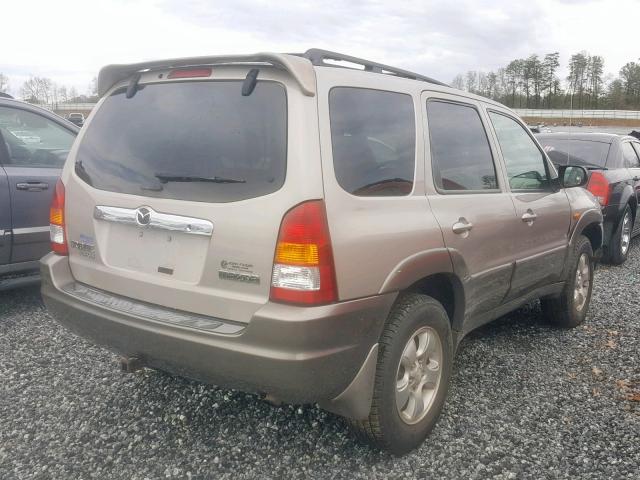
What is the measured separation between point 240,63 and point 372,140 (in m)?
0.67

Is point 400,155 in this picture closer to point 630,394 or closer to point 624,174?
point 630,394

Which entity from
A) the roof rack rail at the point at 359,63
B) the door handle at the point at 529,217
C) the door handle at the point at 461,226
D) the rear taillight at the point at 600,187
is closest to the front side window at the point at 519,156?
the door handle at the point at 529,217

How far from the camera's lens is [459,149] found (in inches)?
129

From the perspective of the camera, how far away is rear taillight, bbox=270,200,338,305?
7.24 ft

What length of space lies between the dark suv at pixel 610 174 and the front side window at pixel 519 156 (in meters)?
3.07

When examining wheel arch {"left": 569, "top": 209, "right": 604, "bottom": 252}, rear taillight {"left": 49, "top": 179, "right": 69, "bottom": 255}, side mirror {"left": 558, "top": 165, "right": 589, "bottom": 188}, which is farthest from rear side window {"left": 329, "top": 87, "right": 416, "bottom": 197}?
wheel arch {"left": 569, "top": 209, "right": 604, "bottom": 252}

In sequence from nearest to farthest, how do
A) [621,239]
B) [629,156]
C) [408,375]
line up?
[408,375] < [621,239] < [629,156]

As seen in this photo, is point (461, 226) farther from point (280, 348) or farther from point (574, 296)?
point (574, 296)

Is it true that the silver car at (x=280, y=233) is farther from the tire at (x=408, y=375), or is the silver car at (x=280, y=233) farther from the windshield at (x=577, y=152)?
the windshield at (x=577, y=152)

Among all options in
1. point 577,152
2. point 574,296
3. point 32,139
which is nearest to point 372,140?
point 574,296

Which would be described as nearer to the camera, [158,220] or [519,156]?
[158,220]

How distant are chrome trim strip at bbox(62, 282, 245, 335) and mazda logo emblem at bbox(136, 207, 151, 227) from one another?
1.20 feet

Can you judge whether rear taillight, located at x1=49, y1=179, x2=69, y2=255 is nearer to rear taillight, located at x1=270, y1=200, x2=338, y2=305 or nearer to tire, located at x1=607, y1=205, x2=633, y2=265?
rear taillight, located at x1=270, y1=200, x2=338, y2=305

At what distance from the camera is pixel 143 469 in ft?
8.71
